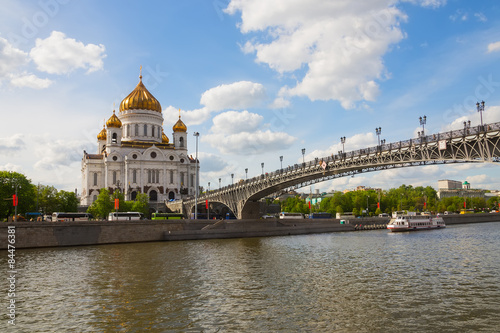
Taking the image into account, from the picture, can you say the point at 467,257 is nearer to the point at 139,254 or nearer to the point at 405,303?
the point at 405,303

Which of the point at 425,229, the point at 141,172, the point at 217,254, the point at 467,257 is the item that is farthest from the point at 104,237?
the point at 141,172

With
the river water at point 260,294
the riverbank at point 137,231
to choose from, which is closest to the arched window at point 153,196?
the riverbank at point 137,231

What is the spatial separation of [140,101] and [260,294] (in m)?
86.7

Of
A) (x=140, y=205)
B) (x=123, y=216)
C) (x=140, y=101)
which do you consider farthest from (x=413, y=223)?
(x=140, y=101)

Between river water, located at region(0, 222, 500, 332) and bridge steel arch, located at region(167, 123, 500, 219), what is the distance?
35.0ft

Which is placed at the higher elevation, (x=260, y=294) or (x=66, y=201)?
(x=66, y=201)

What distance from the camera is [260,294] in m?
16.6

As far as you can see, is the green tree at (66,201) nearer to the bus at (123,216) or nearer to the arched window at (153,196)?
the arched window at (153,196)

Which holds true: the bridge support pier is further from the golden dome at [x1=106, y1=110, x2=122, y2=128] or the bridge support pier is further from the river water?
the golden dome at [x1=106, y1=110, x2=122, y2=128]

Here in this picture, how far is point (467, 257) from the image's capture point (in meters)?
26.5

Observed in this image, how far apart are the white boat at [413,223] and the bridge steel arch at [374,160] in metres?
13.1

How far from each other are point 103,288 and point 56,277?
169 inches

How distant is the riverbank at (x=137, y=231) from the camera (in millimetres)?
35812

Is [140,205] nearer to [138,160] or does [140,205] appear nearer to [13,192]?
[138,160]
